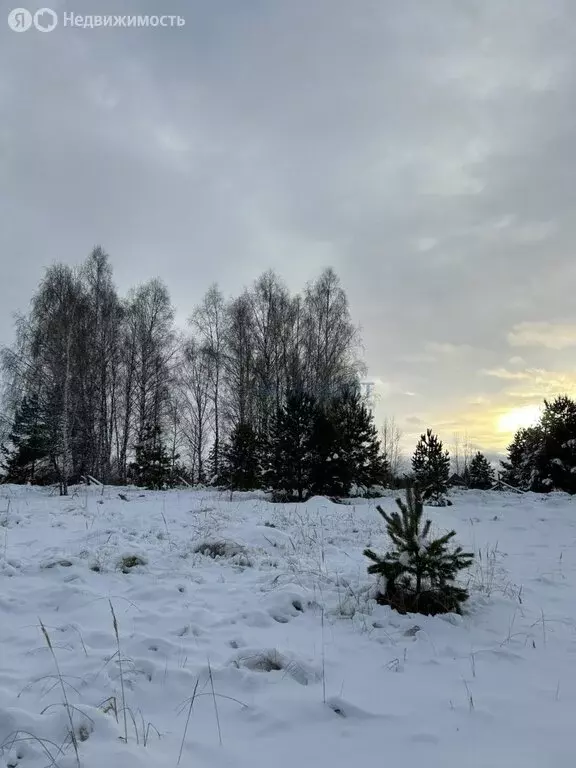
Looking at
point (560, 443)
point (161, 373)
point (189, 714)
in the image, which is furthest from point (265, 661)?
point (161, 373)

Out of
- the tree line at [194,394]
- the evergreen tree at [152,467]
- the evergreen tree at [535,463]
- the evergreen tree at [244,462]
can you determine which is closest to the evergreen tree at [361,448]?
the tree line at [194,394]

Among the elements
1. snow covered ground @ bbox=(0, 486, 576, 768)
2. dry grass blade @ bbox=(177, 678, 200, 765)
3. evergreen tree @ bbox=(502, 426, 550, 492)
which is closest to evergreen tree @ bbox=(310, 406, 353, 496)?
evergreen tree @ bbox=(502, 426, 550, 492)

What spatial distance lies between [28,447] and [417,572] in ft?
49.9

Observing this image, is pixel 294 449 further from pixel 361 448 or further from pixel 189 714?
pixel 189 714

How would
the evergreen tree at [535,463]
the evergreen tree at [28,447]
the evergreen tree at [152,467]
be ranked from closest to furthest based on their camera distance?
the evergreen tree at [28,447] < the evergreen tree at [535,463] < the evergreen tree at [152,467]

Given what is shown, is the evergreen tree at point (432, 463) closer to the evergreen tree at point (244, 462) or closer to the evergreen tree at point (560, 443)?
the evergreen tree at point (560, 443)

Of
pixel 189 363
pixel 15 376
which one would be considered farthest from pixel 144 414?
pixel 15 376

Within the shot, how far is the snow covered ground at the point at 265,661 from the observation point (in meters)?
2.49

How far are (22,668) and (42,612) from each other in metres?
1.07

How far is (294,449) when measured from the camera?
16.0 m

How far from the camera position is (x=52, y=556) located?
5.65 metres

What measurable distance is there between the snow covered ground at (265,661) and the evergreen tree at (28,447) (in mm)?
9188

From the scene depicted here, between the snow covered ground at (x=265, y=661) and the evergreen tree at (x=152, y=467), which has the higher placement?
the evergreen tree at (x=152, y=467)

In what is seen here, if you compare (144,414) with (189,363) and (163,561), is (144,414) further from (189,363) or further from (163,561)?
(163,561)
